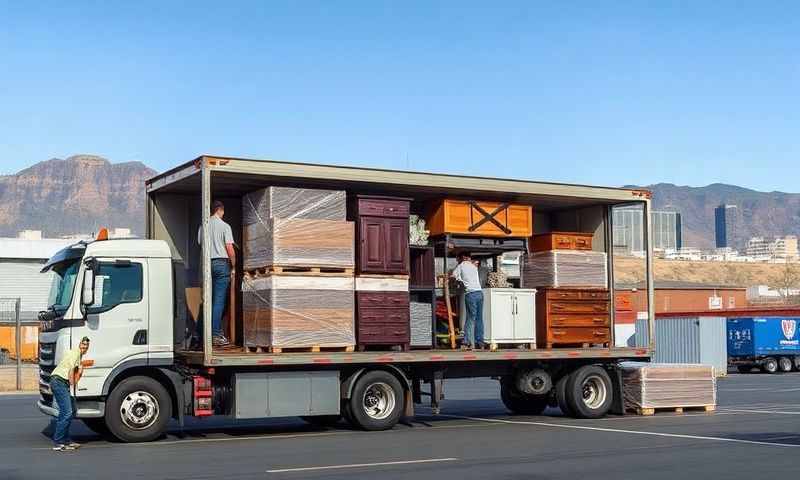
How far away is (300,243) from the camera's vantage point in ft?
52.6

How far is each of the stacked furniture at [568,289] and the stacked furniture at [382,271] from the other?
3.02m

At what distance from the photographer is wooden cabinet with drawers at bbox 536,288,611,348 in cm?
1873

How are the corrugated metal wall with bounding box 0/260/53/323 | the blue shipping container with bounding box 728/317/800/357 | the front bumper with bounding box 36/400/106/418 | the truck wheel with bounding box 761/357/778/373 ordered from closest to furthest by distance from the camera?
the front bumper with bounding box 36/400/106/418
the blue shipping container with bounding box 728/317/800/357
the truck wheel with bounding box 761/357/778/373
the corrugated metal wall with bounding box 0/260/53/323

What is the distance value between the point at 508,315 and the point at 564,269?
4.66 ft

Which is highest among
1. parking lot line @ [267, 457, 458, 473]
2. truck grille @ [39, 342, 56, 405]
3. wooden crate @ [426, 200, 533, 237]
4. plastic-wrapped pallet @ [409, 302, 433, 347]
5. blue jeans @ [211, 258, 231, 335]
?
wooden crate @ [426, 200, 533, 237]

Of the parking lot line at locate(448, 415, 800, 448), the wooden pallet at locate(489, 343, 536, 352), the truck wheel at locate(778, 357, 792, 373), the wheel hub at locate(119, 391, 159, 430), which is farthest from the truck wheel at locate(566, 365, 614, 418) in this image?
the truck wheel at locate(778, 357, 792, 373)

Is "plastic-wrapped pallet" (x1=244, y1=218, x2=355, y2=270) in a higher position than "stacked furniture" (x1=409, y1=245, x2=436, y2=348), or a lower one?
higher

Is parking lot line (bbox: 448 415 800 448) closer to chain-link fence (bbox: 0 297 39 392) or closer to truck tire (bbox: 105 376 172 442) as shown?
truck tire (bbox: 105 376 172 442)

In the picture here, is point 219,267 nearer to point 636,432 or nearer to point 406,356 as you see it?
point 406,356

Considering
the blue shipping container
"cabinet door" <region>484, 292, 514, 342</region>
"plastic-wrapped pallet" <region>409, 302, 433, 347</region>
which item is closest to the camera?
"plastic-wrapped pallet" <region>409, 302, 433, 347</region>

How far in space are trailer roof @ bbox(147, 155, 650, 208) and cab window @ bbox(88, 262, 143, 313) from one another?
1625 millimetres

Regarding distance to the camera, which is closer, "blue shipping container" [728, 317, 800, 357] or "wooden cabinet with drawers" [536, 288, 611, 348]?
"wooden cabinet with drawers" [536, 288, 611, 348]

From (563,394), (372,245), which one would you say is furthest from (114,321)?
(563,394)

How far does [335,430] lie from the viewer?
17.6 metres
